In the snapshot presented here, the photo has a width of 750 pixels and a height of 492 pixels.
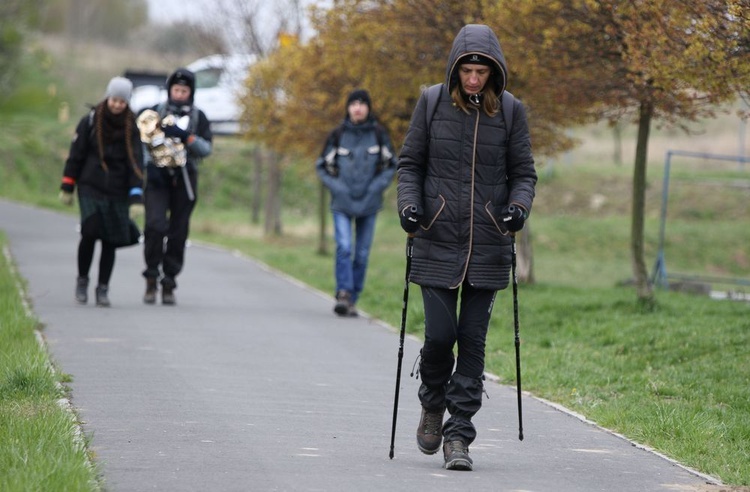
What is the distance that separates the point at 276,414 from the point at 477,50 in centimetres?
252

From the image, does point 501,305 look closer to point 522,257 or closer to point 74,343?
point 522,257

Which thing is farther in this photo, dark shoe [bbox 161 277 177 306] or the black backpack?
dark shoe [bbox 161 277 177 306]

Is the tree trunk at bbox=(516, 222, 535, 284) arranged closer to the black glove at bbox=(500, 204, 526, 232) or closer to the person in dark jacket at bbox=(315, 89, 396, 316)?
the person in dark jacket at bbox=(315, 89, 396, 316)

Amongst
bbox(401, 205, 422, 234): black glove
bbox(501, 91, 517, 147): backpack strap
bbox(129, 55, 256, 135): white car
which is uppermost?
bbox(129, 55, 256, 135): white car

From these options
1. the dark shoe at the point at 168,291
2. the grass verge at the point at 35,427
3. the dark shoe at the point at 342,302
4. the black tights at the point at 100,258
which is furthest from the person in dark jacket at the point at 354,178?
the grass verge at the point at 35,427

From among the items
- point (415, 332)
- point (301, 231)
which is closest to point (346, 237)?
point (415, 332)

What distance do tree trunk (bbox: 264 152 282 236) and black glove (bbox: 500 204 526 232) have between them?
22.1 m

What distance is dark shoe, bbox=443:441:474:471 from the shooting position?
641 centimetres

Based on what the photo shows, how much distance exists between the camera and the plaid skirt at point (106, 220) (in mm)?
12672

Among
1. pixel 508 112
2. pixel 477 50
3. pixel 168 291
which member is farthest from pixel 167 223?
pixel 477 50

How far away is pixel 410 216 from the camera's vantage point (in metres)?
6.50

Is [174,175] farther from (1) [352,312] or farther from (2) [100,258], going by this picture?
Answer: (1) [352,312]

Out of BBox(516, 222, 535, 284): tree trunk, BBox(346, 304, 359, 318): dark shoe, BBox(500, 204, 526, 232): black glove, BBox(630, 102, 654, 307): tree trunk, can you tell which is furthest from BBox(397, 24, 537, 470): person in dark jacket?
BBox(516, 222, 535, 284): tree trunk

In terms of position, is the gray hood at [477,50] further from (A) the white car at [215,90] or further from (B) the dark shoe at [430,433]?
(A) the white car at [215,90]
